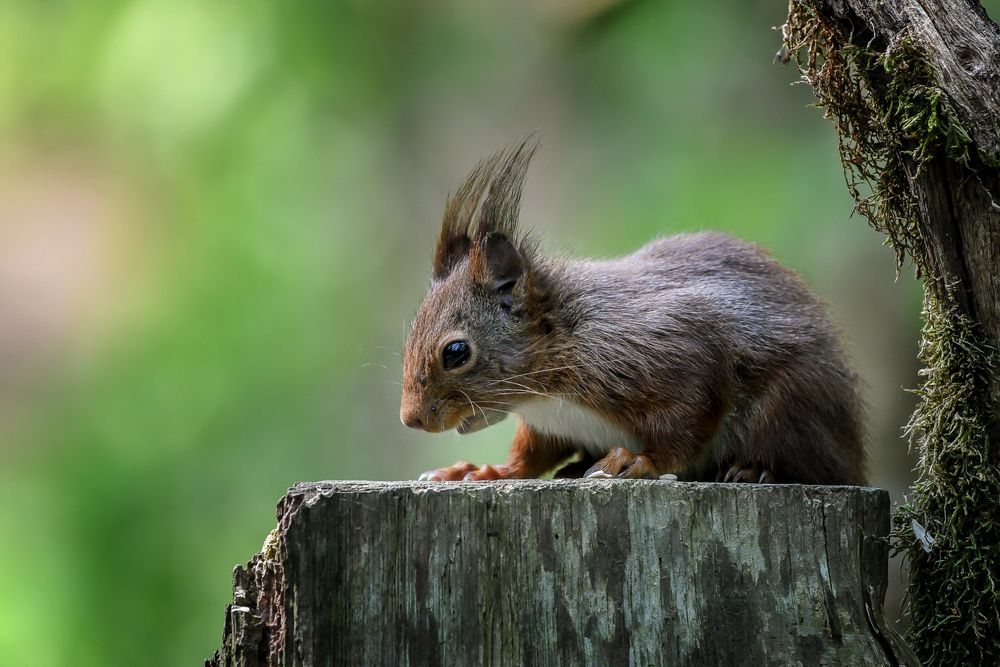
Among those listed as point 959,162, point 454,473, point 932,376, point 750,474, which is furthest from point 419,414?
point 959,162

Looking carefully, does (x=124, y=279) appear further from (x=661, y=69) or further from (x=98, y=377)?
(x=661, y=69)

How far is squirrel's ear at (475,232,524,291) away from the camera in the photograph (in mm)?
4074

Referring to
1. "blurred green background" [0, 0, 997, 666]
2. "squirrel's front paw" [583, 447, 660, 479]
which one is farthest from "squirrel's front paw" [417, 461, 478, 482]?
"blurred green background" [0, 0, 997, 666]

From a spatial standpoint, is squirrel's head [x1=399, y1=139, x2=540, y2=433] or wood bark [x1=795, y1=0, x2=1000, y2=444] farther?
squirrel's head [x1=399, y1=139, x2=540, y2=433]

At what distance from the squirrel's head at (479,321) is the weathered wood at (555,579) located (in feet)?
3.75

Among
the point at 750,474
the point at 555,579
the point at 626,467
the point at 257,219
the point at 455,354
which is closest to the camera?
the point at 555,579

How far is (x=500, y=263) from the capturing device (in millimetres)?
4078

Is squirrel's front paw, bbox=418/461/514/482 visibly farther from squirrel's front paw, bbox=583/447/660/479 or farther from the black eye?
squirrel's front paw, bbox=583/447/660/479

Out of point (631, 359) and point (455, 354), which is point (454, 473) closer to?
Answer: point (455, 354)

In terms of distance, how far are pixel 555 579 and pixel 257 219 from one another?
5.95 metres

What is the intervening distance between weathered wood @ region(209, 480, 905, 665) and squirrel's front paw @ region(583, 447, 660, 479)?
735mm

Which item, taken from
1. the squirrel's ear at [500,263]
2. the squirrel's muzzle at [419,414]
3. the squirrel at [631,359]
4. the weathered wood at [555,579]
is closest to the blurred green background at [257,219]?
the squirrel at [631,359]

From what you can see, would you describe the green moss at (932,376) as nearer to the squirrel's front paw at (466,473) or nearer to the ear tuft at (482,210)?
the ear tuft at (482,210)

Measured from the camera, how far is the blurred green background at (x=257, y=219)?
22.4ft
